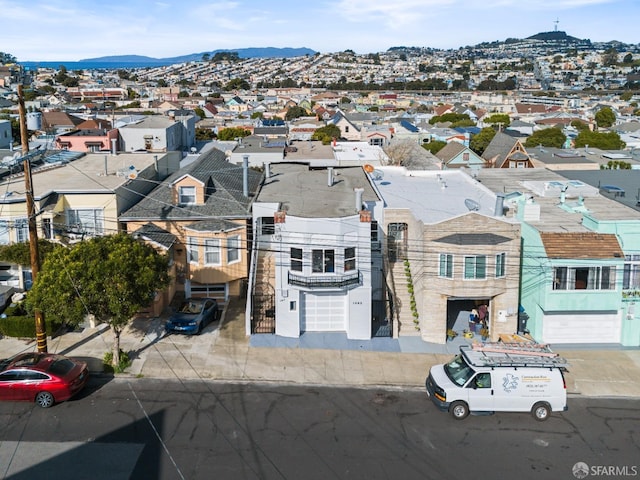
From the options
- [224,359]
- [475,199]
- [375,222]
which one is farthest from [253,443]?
[475,199]

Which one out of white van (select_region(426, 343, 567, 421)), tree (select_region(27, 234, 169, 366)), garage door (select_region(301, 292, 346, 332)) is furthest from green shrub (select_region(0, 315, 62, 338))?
white van (select_region(426, 343, 567, 421))

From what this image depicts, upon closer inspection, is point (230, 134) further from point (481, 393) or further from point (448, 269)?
point (481, 393)

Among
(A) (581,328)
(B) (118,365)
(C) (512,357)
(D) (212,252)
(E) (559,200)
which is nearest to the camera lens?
(C) (512,357)

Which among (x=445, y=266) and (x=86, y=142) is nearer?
(x=445, y=266)

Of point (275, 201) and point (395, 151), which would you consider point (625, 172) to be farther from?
point (275, 201)

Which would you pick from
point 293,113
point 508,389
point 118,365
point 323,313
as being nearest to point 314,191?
point 323,313

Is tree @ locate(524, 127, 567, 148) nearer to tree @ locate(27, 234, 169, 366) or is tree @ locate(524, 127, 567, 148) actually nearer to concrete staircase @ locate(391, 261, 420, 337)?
concrete staircase @ locate(391, 261, 420, 337)
